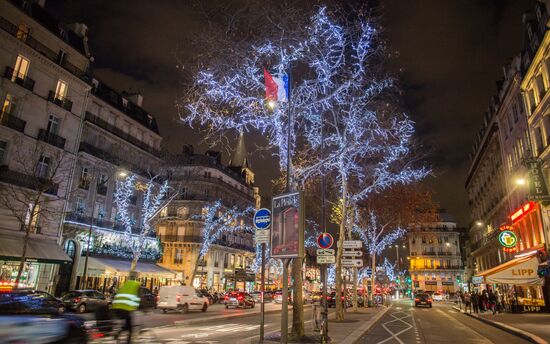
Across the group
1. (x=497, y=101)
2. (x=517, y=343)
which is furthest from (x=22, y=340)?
(x=497, y=101)

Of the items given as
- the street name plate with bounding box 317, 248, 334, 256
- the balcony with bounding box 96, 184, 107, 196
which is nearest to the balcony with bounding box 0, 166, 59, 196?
the balcony with bounding box 96, 184, 107, 196

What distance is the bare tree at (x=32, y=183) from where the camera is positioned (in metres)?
24.2

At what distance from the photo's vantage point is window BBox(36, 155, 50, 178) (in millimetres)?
27406

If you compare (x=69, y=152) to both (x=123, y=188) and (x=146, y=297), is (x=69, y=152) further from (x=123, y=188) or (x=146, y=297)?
(x=146, y=297)

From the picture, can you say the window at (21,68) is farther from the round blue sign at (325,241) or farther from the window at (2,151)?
the round blue sign at (325,241)

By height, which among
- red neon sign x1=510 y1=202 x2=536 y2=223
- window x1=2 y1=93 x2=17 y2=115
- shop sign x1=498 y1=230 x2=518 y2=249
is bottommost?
shop sign x1=498 y1=230 x2=518 y2=249

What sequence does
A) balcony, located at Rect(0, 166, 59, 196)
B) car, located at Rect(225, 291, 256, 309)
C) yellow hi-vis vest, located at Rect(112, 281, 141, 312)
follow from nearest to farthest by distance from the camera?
yellow hi-vis vest, located at Rect(112, 281, 141, 312) < balcony, located at Rect(0, 166, 59, 196) < car, located at Rect(225, 291, 256, 309)

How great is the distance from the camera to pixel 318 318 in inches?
516

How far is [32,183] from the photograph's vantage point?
Result: 26406mm

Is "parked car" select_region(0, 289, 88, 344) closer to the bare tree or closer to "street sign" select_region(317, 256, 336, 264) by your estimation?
"street sign" select_region(317, 256, 336, 264)

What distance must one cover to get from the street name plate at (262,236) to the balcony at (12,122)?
23.3m

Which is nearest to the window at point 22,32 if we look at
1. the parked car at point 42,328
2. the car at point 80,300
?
the car at point 80,300

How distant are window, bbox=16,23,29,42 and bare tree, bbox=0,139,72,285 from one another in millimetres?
6904

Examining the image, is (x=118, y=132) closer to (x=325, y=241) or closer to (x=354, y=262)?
(x=354, y=262)
